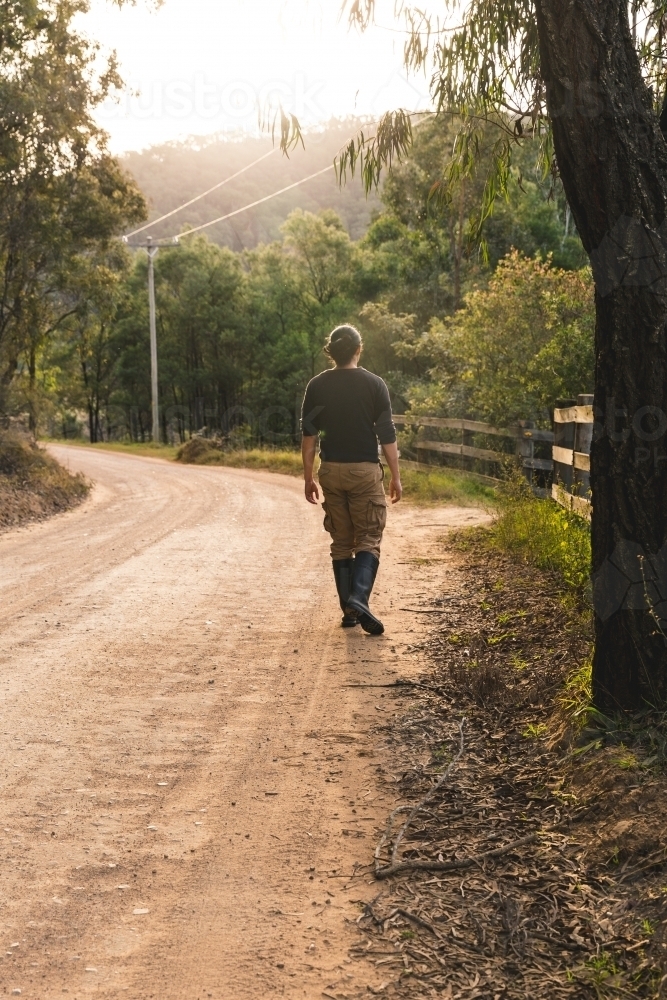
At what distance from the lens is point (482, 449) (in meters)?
17.2

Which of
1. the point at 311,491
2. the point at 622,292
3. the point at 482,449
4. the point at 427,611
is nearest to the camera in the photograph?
the point at 622,292

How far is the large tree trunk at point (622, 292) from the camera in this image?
3965 mm

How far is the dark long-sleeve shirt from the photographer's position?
6.88m

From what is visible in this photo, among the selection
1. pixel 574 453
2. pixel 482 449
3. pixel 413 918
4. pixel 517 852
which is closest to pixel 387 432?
pixel 574 453

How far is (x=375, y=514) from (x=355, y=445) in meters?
0.51

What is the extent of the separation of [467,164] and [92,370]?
65116 millimetres

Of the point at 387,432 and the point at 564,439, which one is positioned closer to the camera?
the point at 387,432

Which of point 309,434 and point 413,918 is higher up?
point 309,434

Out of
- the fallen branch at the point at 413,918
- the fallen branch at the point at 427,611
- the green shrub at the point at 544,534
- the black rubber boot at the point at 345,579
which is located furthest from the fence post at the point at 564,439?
the fallen branch at the point at 413,918

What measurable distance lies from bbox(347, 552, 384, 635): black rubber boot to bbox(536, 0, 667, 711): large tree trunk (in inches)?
107

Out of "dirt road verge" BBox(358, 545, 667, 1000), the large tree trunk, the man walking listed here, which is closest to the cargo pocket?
the man walking

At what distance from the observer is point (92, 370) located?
2672 inches

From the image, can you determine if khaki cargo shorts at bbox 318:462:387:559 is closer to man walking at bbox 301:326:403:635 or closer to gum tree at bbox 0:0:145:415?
man walking at bbox 301:326:403:635

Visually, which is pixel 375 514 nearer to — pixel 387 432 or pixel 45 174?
pixel 387 432
